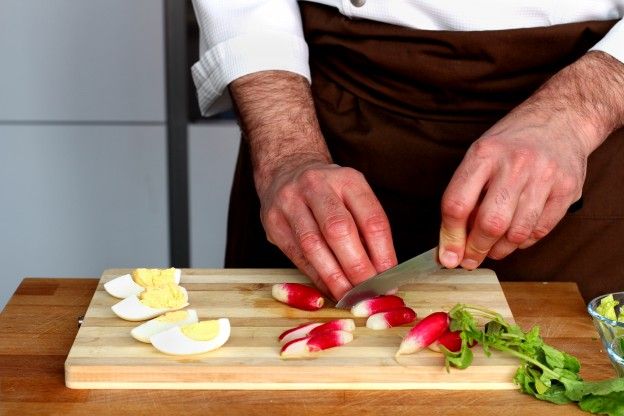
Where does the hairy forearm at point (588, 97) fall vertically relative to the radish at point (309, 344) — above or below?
above

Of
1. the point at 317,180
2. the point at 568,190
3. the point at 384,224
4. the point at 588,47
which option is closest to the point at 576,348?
the point at 568,190

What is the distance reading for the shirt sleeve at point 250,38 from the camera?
1902 millimetres

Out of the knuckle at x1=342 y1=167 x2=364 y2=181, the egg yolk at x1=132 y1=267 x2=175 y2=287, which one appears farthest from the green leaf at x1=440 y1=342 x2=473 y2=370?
the egg yolk at x1=132 y1=267 x2=175 y2=287

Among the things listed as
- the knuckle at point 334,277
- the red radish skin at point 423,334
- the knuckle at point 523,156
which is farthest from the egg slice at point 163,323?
the knuckle at point 523,156

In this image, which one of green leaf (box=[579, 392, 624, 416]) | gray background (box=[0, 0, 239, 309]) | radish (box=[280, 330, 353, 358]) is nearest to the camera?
green leaf (box=[579, 392, 624, 416])

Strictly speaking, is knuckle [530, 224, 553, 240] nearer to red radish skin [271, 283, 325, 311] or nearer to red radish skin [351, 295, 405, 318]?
red radish skin [351, 295, 405, 318]

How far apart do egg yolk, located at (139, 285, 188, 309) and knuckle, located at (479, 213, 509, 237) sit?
46 cm

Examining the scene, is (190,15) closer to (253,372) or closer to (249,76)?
(249,76)

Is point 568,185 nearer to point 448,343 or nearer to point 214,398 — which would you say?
point 448,343

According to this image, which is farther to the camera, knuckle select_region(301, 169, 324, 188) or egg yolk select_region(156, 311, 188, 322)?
knuckle select_region(301, 169, 324, 188)

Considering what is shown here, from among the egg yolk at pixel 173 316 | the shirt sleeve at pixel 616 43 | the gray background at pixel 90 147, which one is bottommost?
the gray background at pixel 90 147

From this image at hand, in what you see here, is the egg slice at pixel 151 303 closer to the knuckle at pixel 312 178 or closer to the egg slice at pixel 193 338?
the egg slice at pixel 193 338

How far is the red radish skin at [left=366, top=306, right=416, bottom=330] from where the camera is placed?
4.94 ft

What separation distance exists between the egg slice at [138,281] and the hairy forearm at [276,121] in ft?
0.81
